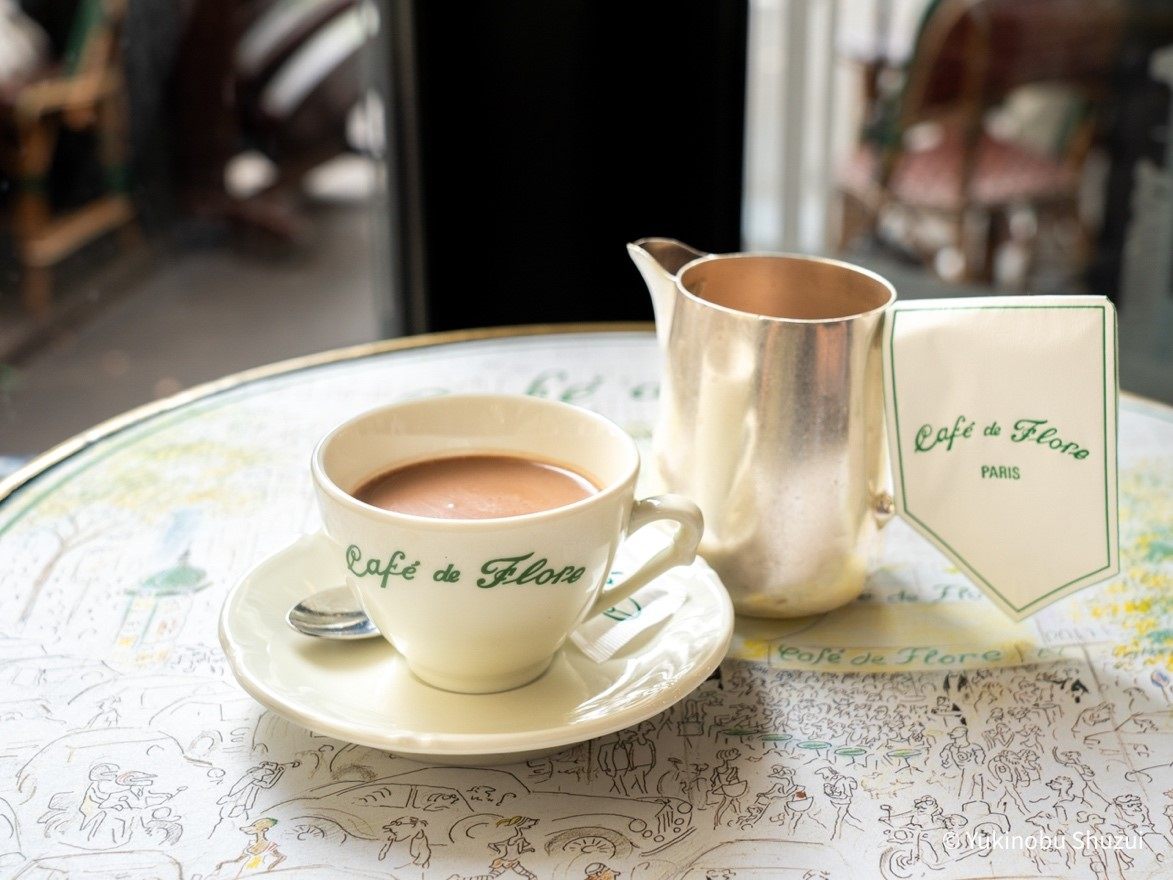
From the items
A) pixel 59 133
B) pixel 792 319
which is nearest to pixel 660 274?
pixel 792 319

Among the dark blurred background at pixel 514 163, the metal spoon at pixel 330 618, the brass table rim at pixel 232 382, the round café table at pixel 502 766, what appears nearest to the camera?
the round café table at pixel 502 766

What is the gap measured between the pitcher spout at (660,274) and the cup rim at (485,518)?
93 millimetres

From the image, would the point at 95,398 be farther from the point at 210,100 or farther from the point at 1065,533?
the point at 1065,533

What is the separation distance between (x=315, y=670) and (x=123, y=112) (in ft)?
7.47

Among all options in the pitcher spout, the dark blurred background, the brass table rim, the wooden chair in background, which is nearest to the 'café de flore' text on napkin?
the pitcher spout

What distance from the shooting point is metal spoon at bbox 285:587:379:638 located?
24.4 inches

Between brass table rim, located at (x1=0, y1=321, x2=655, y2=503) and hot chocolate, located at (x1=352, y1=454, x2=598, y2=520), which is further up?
hot chocolate, located at (x1=352, y1=454, x2=598, y2=520)

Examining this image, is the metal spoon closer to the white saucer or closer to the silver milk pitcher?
the white saucer

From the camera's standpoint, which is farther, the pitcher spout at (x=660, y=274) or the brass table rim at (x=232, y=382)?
the brass table rim at (x=232, y=382)

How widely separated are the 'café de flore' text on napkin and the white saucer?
136mm

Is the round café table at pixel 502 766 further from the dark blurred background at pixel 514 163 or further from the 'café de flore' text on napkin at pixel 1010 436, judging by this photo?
the dark blurred background at pixel 514 163

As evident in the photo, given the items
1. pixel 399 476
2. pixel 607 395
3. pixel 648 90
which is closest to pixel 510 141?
pixel 648 90

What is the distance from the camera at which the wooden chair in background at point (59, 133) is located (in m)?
2.22

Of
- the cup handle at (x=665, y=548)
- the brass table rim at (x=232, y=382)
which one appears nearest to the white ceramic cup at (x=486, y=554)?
the cup handle at (x=665, y=548)
